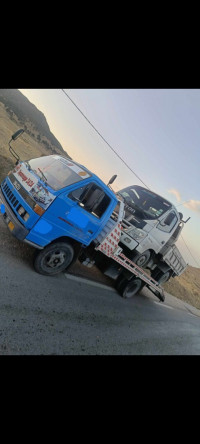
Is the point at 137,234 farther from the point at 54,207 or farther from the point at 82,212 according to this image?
the point at 54,207

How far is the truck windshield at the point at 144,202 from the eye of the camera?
775 cm

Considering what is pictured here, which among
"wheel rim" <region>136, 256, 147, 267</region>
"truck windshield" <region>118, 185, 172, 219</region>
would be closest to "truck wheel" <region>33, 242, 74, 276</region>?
"wheel rim" <region>136, 256, 147, 267</region>

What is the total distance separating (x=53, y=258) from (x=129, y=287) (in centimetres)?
308

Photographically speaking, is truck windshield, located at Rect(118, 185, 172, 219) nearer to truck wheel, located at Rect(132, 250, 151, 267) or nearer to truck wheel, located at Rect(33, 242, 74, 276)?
truck wheel, located at Rect(132, 250, 151, 267)

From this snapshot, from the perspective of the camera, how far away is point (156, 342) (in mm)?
5527

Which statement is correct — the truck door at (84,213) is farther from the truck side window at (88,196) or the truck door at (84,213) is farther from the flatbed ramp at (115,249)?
the flatbed ramp at (115,249)

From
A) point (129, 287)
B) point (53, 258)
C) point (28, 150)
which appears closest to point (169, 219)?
point (129, 287)

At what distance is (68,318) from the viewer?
4145mm

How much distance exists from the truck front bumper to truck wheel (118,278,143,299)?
363 centimetres

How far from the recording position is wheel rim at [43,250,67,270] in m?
4.77

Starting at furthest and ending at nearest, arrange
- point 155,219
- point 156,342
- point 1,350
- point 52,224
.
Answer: point 155,219 → point 156,342 → point 52,224 → point 1,350

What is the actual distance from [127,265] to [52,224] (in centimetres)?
278
